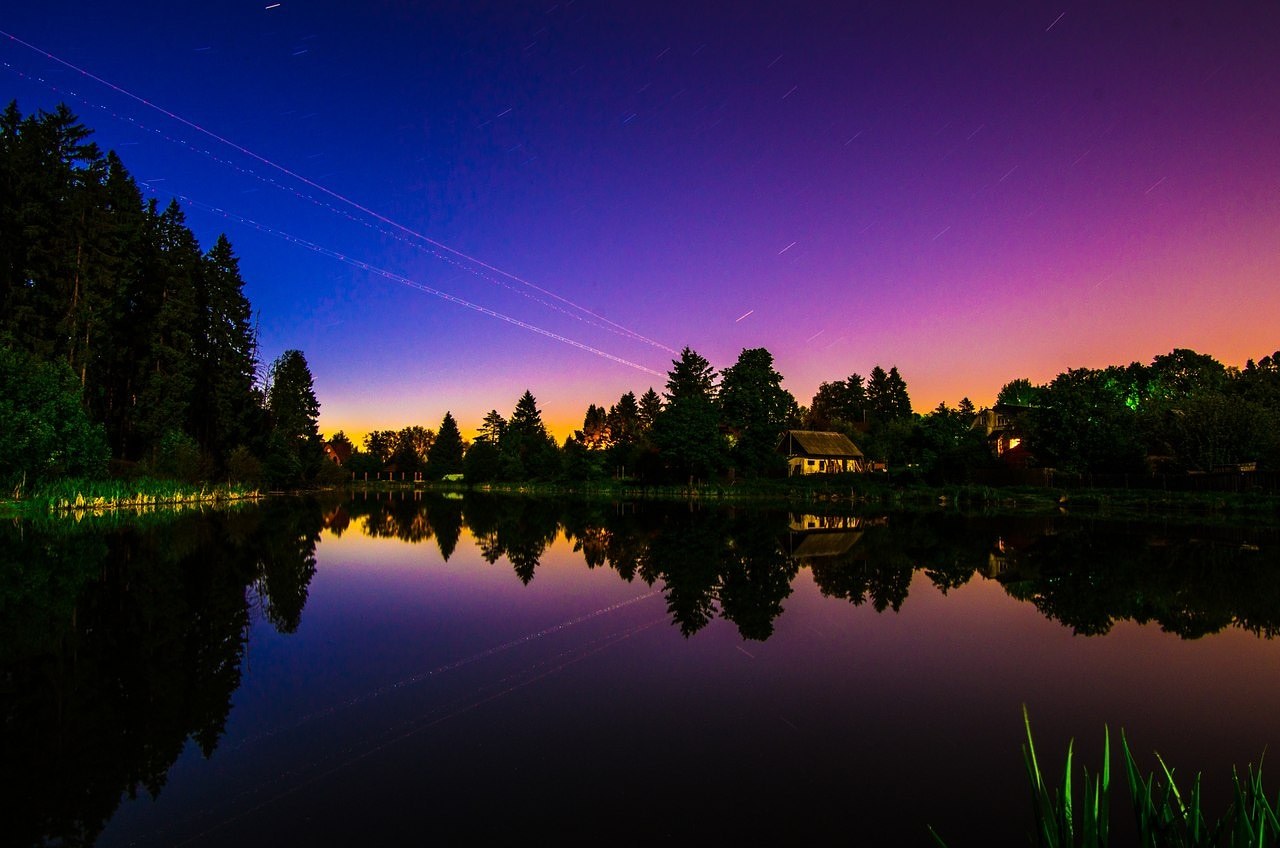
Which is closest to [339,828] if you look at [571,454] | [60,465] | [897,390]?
[60,465]

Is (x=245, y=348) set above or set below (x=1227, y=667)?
above

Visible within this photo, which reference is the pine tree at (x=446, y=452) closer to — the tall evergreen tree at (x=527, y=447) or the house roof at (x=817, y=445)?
the tall evergreen tree at (x=527, y=447)

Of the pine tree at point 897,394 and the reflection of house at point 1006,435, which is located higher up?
the pine tree at point 897,394

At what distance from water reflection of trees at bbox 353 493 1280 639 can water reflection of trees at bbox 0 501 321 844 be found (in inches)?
235

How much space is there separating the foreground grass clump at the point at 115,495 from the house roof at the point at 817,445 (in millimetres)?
51913

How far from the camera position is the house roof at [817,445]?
229ft

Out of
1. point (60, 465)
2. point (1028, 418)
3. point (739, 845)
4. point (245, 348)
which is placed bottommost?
point (739, 845)

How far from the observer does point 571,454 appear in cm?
7712

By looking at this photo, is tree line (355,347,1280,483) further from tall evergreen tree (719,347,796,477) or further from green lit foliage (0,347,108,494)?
green lit foliage (0,347,108,494)

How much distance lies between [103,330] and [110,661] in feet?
123

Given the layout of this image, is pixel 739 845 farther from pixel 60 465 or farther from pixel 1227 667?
pixel 60 465

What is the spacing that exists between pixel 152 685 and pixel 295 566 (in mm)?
→ 9759

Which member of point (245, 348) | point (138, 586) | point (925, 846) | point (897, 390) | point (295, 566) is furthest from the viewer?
point (897, 390)

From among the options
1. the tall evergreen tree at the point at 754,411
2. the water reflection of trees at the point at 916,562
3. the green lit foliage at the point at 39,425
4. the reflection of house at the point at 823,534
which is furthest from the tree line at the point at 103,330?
the tall evergreen tree at the point at 754,411
